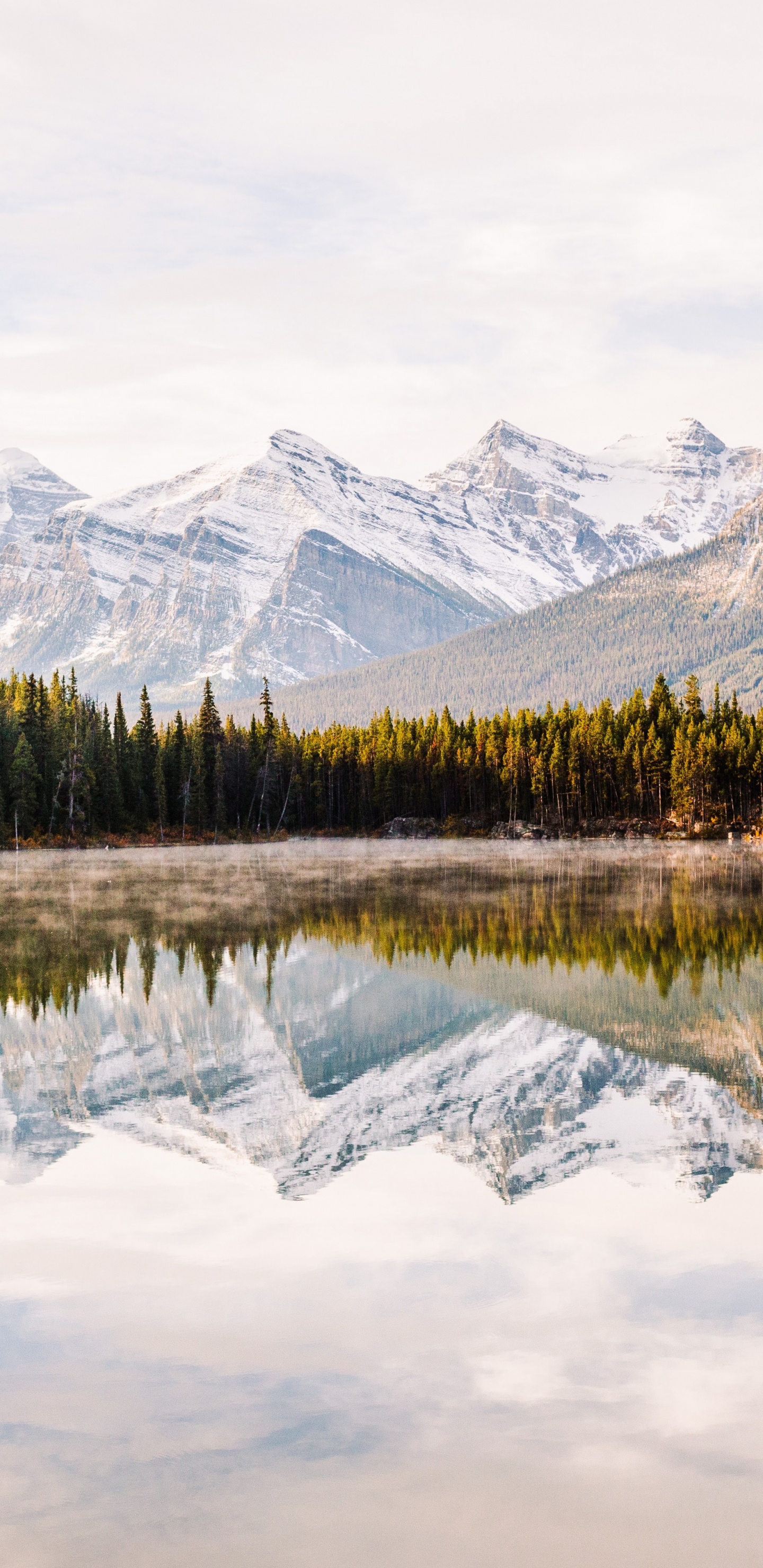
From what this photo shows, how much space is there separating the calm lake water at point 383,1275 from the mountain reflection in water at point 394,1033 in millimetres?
109

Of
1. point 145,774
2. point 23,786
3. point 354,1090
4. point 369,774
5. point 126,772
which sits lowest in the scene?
point 354,1090

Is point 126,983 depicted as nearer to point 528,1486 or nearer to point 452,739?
point 528,1486

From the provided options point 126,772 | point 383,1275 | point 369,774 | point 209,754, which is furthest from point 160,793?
point 383,1275

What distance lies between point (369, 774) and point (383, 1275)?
13459 cm

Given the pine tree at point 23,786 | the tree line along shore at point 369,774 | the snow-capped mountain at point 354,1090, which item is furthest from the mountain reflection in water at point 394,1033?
the tree line along shore at point 369,774

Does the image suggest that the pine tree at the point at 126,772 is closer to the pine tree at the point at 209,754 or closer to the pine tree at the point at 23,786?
the pine tree at the point at 209,754

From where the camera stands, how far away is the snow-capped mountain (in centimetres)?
1709

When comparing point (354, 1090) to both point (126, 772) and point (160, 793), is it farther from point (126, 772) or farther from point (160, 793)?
point (126, 772)

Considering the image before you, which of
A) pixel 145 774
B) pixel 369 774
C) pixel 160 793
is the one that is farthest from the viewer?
pixel 369 774

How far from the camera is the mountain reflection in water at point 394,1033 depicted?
17.9 metres

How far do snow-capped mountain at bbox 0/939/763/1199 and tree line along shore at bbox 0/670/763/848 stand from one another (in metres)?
90.8

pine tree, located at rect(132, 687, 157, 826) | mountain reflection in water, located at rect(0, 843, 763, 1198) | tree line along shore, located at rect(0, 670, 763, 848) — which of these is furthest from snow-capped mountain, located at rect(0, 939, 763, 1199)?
pine tree, located at rect(132, 687, 157, 826)

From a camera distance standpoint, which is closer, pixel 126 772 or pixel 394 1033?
pixel 394 1033

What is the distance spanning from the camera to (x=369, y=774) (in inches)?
5807
